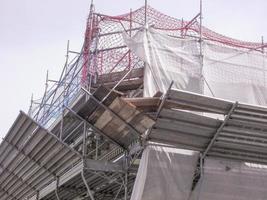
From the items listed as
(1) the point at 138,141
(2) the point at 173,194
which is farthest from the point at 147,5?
(2) the point at 173,194

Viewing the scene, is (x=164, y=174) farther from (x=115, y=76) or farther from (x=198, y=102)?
(x=115, y=76)

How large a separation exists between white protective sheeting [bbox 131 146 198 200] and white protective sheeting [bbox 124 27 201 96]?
1551 mm

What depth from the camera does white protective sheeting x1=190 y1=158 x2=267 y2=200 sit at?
13.7m

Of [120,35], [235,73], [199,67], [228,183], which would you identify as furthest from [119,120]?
[120,35]

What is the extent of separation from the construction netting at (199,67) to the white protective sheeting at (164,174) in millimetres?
1559

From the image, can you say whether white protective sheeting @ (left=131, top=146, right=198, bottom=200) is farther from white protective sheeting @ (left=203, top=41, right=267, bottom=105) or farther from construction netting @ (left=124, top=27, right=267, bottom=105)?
white protective sheeting @ (left=203, top=41, right=267, bottom=105)

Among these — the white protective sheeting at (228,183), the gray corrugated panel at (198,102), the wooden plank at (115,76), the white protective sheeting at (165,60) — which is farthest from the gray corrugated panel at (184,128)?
the wooden plank at (115,76)

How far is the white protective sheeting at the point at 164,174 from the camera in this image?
42.5 feet

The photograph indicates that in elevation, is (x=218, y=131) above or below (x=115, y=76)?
below

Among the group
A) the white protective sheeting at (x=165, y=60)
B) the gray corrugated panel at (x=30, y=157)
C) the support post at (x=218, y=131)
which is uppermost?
the white protective sheeting at (x=165, y=60)

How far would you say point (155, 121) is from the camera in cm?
1244

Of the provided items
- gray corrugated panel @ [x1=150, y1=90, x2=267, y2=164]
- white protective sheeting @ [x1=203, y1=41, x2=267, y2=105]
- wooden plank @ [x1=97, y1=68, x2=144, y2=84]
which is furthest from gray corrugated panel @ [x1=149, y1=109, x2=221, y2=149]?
wooden plank @ [x1=97, y1=68, x2=144, y2=84]

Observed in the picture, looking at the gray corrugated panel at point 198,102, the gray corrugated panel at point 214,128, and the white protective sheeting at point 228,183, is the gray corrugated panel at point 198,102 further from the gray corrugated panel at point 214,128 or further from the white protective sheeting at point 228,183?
the white protective sheeting at point 228,183

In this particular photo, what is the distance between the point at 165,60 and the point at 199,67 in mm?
1014
